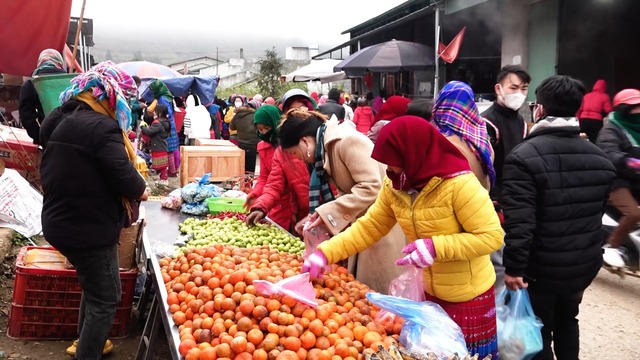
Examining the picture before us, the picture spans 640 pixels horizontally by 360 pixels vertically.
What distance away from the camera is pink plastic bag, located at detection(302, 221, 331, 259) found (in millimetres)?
3129

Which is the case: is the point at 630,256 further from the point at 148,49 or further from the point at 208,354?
the point at 148,49

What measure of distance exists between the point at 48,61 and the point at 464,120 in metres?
4.08

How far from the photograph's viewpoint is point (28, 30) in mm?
5141

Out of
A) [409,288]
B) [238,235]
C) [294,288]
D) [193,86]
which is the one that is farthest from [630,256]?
[193,86]

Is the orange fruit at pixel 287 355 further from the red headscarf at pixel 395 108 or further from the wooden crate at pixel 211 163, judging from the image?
the wooden crate at pixel 211 163

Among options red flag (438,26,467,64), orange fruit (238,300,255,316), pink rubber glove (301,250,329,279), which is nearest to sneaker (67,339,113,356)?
orange fruit (238,300,255,316)

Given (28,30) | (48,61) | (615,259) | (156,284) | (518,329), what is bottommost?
(615,259)

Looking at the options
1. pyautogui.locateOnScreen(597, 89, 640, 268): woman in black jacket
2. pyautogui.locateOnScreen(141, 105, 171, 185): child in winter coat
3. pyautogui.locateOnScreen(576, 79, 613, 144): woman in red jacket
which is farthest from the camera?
pyautogui.locateOnScreen(141, 105, 171, 185): child in winter coat

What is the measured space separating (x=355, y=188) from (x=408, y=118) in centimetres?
100

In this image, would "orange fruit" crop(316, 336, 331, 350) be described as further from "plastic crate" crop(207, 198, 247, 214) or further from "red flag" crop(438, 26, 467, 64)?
"red flag" crop(438, 26, 467, 64)

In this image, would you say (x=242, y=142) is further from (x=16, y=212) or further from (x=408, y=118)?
(x=408, y=118)

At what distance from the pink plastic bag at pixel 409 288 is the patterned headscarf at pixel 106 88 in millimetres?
1853

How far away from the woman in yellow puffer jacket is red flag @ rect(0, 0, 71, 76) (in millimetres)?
4298

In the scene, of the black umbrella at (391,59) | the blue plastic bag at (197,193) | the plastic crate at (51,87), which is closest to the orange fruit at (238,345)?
the blue plastic bag at (197,193)
